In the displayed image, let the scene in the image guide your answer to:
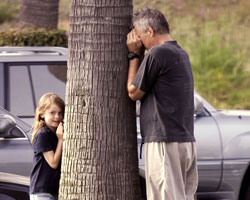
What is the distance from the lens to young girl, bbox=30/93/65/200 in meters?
4.31

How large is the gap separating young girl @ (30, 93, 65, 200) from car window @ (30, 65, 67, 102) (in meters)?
1.72

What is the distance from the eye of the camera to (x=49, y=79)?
6.23 meters

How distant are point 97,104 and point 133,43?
1.50 feet

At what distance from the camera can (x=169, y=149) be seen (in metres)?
4.09

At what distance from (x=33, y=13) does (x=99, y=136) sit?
7594 mm

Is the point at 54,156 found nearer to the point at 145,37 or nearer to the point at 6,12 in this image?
the point at 145,37

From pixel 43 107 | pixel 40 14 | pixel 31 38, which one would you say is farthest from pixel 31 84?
pixel 40 14

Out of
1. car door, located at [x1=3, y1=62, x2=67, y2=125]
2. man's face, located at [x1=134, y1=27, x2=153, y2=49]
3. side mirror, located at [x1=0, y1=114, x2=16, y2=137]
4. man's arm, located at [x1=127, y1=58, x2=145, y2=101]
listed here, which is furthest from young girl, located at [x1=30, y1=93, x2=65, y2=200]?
car door, located at [x1=3, y1=62, x2=67, y2=125]

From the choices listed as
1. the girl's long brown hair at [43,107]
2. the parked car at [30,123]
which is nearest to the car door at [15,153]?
the parked car at [30,123]

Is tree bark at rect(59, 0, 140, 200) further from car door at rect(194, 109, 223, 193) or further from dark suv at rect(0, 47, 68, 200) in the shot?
car door at rect(194, 109, 223, 193)

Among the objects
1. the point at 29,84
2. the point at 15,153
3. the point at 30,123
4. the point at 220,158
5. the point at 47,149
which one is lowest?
the point at 220,158

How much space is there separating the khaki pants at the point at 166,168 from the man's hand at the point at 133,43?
0.62 m

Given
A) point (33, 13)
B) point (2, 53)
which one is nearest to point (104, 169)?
point (2, 53)

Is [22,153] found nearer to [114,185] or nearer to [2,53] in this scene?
[2,53]
